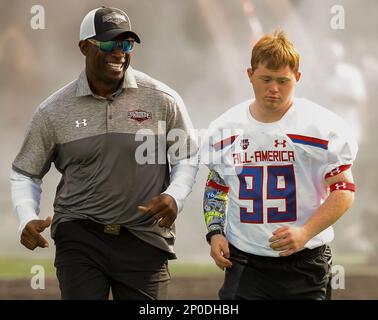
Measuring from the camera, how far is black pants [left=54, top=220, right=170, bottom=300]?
5582 mm

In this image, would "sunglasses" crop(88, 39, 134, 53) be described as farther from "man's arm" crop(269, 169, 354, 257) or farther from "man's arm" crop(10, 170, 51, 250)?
"man's arm" crop(269, 169, 354, 257)

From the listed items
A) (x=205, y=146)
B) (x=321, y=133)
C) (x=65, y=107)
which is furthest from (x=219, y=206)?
(x=65, y=107)

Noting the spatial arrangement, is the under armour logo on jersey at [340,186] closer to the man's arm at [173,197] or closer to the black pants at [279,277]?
the black pants at [279,277]

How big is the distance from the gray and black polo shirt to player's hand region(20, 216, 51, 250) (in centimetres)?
19

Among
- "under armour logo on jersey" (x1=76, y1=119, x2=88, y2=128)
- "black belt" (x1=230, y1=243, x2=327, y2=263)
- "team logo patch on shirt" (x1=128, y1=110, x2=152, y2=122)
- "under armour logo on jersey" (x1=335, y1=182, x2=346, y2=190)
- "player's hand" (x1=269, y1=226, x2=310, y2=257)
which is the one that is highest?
"team logo patch on shirt" (x1=128, y1=110, x2=152, y2=122)

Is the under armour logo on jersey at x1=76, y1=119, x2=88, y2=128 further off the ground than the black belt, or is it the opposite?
the under armour logo on jersey at x1=76, y1=119, x2=88, y2=128

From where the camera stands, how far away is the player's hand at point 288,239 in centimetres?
490

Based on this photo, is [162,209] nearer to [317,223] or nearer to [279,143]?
[279,143]

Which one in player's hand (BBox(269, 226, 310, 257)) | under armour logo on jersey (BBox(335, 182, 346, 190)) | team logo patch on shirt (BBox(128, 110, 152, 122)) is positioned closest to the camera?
player's hand (BBox(269, 226, 310, 257))

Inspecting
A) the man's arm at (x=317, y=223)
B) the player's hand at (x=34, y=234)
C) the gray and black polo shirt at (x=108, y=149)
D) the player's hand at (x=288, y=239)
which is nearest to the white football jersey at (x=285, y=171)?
the man's arm at (x=317, y=223)

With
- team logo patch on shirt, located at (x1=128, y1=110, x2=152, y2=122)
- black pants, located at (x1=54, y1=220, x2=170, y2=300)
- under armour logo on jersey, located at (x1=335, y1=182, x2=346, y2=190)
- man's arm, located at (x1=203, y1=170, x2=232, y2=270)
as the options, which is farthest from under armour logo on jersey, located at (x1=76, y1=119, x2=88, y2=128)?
under armour logo on jersey, located at (x1=335, y1=182, x2=346, y2=190)

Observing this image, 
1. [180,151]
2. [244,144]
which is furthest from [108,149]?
[244,144]

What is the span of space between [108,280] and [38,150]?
33.1 inches

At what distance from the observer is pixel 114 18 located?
→ 5770 millimetres
